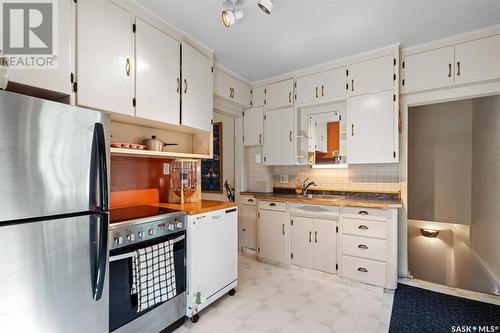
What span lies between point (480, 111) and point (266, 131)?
3085 millimetres

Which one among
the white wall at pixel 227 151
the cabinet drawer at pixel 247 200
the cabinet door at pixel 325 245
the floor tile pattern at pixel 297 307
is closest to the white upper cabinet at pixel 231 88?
the white wall at pixel 227 151

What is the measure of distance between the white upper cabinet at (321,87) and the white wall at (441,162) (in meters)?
2.05

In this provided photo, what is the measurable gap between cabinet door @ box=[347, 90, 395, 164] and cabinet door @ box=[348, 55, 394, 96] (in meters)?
0.08

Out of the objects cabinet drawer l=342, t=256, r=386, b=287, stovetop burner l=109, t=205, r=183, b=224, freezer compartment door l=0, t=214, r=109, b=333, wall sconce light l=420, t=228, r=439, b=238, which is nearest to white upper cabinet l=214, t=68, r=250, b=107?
stovetop burner l=109, t=205, r=183, b=224

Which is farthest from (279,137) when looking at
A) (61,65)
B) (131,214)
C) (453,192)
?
(453,192)

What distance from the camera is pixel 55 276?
Result: 1.17m

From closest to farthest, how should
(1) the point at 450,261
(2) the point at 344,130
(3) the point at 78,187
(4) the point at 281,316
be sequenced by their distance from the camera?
1. (3) the point at 78,187
2. (4) the point at 281,316
3. (2) the point at 344,130
4. (1) the point at 450,261

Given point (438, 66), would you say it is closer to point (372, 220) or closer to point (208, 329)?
point (372, 220)

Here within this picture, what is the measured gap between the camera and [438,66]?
2518 mm

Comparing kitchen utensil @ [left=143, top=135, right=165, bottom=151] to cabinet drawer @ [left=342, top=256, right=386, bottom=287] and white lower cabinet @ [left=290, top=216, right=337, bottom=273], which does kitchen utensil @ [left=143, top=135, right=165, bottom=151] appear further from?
cabinet drawer @ [left=342, top=256, right=386, bottom=287]

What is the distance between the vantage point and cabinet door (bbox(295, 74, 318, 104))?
3154 millimetres

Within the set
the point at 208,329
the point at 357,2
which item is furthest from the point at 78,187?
the point at 357,2

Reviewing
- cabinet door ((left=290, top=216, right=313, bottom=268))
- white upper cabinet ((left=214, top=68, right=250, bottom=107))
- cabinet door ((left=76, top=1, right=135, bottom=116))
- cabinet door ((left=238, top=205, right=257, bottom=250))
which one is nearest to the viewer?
cabinet door ((left=76, top=1, right=135, bottom=116))

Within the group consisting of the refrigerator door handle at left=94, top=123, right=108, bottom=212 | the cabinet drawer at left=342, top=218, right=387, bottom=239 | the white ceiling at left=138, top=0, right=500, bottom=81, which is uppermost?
the white ceiling at left=138, top=0, right=500, bottom=81
